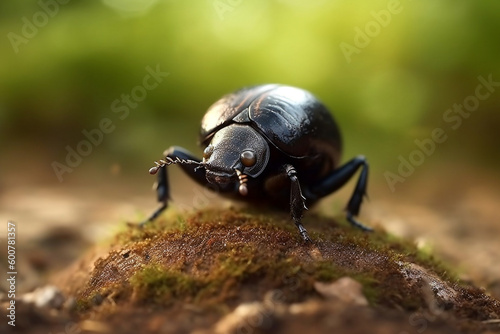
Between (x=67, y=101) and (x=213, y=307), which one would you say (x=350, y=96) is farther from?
(x=213, y=307)

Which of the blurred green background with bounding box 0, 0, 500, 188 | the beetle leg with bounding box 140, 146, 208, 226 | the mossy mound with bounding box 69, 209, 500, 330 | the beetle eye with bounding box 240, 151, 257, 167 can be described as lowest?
the mossy mound with bounding box 69, 209, 500, 330

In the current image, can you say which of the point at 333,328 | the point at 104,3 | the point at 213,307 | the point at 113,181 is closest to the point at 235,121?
the point at 213,307

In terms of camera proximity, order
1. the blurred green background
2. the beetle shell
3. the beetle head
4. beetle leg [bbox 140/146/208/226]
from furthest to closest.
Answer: the blurred green background → beetle leg [bbox 140/146/208/226] → the beetle shell → the beetle head

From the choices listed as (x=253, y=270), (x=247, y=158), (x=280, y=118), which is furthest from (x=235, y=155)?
(x=253, y=270)

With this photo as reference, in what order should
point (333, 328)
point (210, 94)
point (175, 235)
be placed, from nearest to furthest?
point (333, 328)
point (175, 235)
point (210, 94)

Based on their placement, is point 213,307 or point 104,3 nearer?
point 213,307

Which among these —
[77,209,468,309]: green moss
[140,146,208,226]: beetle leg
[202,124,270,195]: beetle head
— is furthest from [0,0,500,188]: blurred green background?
[77,209,468,309]: green moss

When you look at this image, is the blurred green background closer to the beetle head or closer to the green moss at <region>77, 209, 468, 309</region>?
the beetle head

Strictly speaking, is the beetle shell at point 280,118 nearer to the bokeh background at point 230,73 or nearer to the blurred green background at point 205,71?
the bokeh background at point 230,73

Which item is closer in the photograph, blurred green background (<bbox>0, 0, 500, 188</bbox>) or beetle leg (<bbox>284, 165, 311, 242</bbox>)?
beetle leg (<bbox>284, 165, 311, 242</bbox>)
